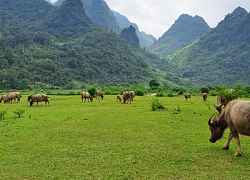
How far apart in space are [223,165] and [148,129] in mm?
6141

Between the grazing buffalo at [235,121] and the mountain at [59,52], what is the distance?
6505 cm

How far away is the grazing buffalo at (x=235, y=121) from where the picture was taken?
837 centimetres

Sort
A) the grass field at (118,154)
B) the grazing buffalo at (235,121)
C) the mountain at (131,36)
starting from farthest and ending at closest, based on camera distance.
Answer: the mountain at (131,36) → the grazing buffalo at (235,121) → the grass field at (118,154)

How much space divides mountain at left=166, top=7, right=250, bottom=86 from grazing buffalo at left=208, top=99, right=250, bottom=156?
114 meters

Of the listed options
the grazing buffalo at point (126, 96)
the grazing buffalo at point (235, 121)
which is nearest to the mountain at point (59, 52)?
the grazing buffalo at point (126, 96)

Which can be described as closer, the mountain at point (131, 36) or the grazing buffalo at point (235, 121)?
the grazing buffalo at point (235, 121)

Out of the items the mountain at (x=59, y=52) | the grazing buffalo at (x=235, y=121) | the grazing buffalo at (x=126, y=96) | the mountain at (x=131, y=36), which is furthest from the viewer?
the mountain at (x=131, y=36)

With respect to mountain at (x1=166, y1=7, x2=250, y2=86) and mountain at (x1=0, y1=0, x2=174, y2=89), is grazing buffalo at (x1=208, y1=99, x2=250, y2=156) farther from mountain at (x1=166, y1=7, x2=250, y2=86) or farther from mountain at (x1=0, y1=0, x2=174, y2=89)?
mountain at (x1=166, y1=7, x2=250, y2=86)

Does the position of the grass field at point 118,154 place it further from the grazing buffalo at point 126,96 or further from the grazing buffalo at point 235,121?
the grazing buffalo at point 126,96

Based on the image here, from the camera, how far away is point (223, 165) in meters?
7.71


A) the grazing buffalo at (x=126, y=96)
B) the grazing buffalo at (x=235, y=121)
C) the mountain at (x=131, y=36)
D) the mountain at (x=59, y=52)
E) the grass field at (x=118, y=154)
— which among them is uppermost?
the mountain at (x=131, y=36)

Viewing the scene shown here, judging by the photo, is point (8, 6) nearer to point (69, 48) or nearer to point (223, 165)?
point (69, 48)

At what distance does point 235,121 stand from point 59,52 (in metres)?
95.6

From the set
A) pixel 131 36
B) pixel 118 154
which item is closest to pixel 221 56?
pixel 131 36
